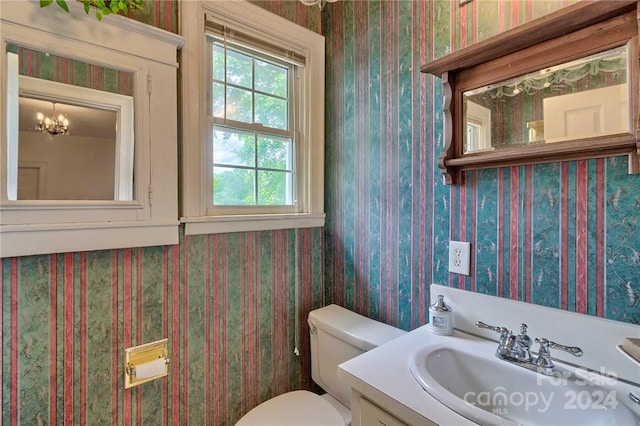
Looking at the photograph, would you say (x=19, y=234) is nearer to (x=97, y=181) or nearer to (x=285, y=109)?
(x=97, y=181)

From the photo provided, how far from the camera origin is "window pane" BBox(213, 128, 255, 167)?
1.43 meters

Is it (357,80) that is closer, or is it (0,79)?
(0,79)

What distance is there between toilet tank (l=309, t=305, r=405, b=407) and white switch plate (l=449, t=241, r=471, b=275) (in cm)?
38

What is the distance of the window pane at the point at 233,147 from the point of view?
1.43 meters

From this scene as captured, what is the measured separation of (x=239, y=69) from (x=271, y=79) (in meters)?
0.18

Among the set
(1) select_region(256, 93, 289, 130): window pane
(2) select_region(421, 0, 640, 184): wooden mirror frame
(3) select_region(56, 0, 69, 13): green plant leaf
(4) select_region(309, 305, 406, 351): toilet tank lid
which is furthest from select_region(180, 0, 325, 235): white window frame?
(2) select_region(421, 0, 640, 184): wooden mirror frame

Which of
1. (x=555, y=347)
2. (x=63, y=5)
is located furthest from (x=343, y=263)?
(x=63, y=5)

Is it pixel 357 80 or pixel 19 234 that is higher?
A: pixel 357 80

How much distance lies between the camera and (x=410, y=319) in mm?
1330

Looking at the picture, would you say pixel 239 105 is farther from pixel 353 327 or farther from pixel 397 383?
pixel 397 383

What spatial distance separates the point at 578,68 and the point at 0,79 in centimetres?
174

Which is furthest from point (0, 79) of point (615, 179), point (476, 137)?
point (615, 179)

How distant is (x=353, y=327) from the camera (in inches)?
54.0

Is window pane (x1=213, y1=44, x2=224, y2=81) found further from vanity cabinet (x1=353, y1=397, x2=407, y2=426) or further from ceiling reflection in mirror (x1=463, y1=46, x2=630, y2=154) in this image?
vanity cabinet (x1=353, y1=397, x2=407, y2=426)
